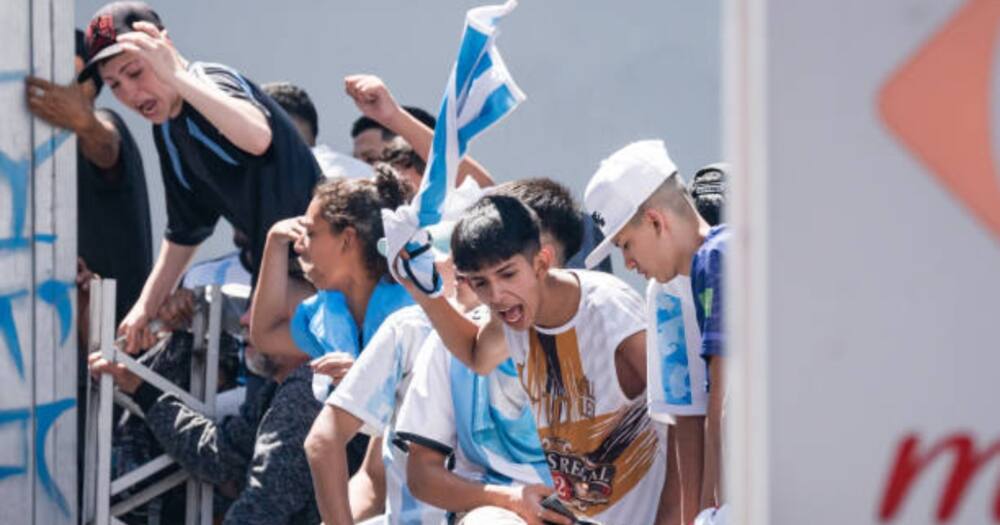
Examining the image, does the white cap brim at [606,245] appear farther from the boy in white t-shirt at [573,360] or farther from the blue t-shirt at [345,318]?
the blue t-shirt at [345,318]

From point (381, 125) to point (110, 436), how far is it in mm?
1545

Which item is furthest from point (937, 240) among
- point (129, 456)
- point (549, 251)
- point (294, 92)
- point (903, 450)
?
point (294, 92)

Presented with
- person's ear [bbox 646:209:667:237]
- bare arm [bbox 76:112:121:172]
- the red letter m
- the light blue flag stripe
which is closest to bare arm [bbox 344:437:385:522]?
the light blue flag stripe

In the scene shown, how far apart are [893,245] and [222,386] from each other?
4112 millimetres

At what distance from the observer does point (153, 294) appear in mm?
5609

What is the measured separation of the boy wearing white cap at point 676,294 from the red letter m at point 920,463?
170cm

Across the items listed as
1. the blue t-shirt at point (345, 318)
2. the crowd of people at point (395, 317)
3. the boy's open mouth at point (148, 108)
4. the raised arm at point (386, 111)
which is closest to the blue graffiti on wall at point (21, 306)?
the crowd of people at point (395, 317)

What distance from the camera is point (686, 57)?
21.0ft

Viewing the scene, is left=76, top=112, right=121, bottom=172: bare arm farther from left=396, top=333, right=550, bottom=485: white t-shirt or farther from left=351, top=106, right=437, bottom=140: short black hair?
left=396, top=333, right=550, bottom=485: white t-shirt

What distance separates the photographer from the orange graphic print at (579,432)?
3.94m

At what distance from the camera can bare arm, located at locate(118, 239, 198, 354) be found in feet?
18.1

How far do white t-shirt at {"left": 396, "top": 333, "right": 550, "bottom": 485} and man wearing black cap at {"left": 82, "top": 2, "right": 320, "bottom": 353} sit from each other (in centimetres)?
115

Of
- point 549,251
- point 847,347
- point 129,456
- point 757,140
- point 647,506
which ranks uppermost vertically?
point 757,140

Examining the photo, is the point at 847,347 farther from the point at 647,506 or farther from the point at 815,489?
the point at 647,506
